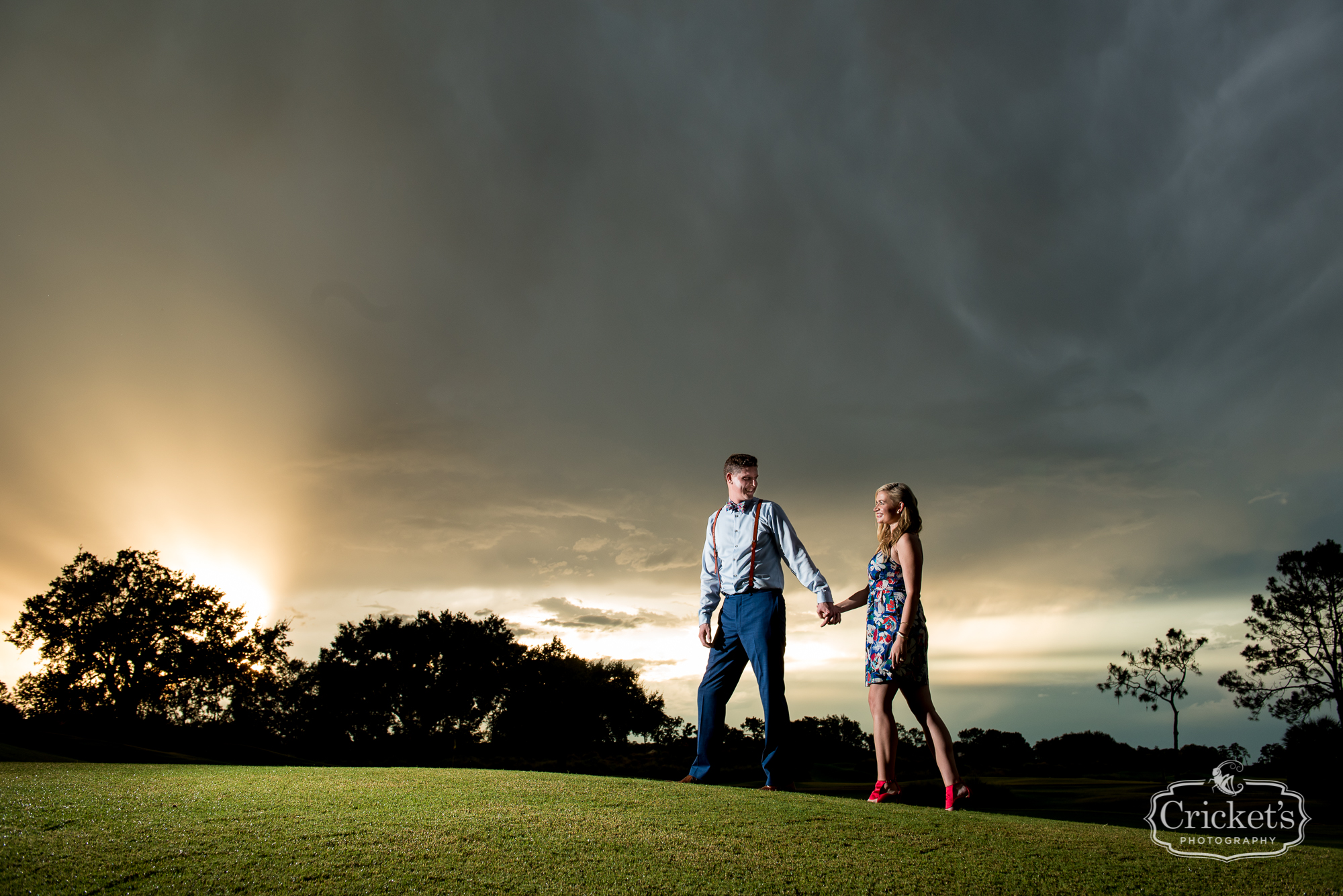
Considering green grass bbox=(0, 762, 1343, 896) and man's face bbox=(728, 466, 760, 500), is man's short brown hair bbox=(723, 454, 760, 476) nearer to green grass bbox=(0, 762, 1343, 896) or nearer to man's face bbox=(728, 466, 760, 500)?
man's face bbox=(728, 466, 760, 500)

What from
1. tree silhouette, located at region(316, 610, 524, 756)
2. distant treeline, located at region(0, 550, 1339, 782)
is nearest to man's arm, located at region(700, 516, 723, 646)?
distant treeline, located at region(0, 550, 1339, 782)

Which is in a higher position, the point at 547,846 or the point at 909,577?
the point at 909,577

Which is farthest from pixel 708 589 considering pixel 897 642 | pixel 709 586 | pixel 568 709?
pixel 568 709

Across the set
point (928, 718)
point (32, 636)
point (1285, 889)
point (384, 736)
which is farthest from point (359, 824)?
point (32, 636)

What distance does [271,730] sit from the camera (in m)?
38.2

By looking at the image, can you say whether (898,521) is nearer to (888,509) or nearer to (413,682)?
(888,509)

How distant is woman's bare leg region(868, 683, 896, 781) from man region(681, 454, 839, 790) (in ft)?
2.51

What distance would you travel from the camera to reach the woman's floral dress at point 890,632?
19.6 ft

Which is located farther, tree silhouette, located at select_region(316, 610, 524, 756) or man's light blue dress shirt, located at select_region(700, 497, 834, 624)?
tree silhouette, located at select_region(316, 610, 524, 756)

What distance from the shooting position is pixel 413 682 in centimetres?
3922

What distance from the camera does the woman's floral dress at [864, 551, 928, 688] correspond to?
598 centimetres

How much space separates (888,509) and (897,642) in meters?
1.09

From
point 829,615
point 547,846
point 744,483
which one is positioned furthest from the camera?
point 744,483

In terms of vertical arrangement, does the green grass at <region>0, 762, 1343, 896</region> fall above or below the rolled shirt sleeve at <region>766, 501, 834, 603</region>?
below
